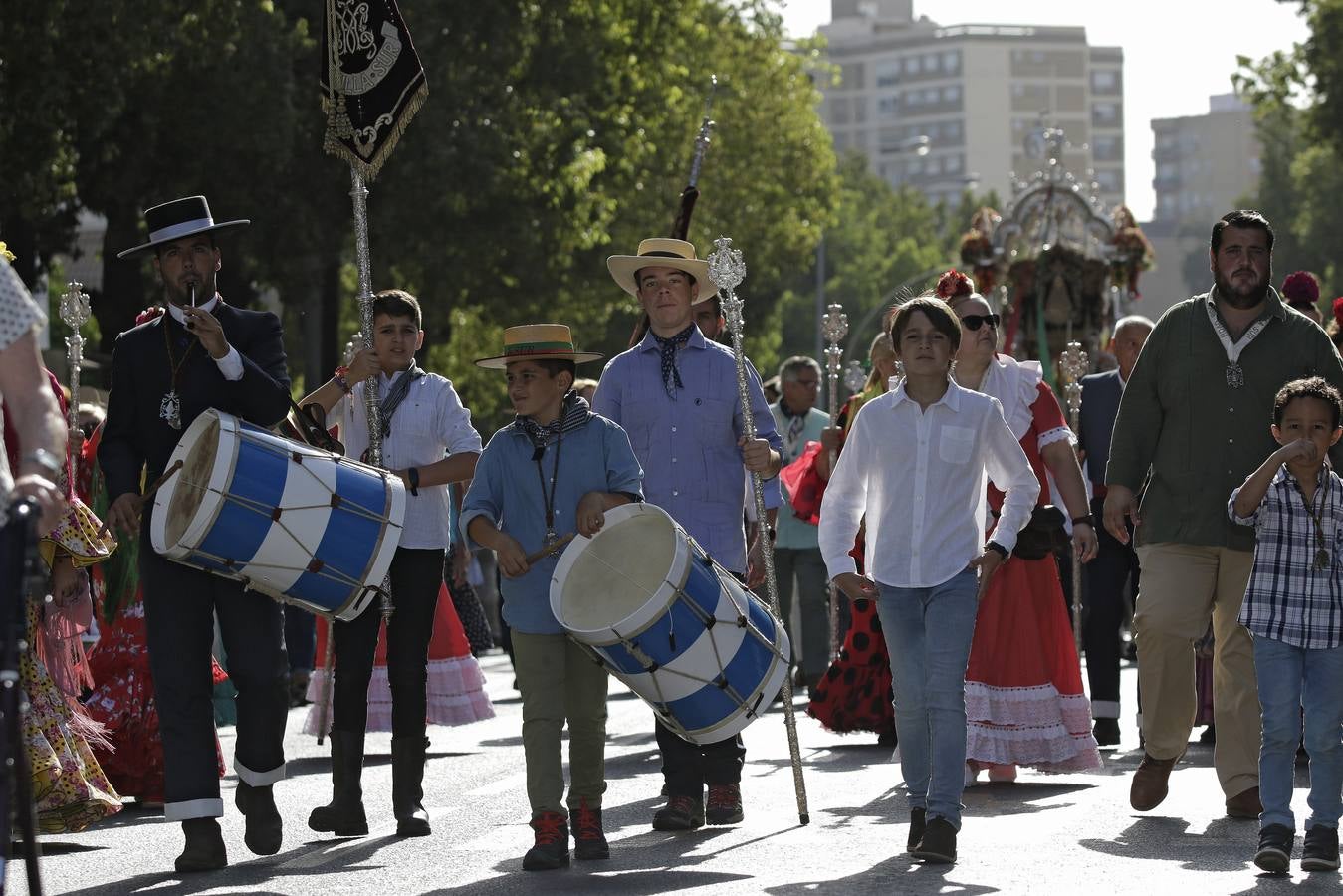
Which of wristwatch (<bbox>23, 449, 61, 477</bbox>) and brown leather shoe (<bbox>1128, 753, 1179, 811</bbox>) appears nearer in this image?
wristwatch (<bbox>23, 449, 61, 477</bbox>)

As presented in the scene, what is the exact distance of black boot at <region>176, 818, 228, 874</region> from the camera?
9078mm

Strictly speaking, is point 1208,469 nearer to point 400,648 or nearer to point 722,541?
point 722,541

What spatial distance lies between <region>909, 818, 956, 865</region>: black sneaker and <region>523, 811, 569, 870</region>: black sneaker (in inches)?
46.3

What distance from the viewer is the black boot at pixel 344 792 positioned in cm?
1002

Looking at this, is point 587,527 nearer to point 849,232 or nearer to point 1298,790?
point 1298,790

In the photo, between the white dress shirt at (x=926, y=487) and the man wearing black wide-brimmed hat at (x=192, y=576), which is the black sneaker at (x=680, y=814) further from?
the man wearing black wide-brimmed hat at (x=192, y=576)

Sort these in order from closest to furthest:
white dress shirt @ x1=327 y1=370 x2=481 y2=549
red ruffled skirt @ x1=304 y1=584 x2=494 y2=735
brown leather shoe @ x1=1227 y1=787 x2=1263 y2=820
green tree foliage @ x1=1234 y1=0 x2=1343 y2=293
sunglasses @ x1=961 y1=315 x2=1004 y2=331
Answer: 1. brown leather shoe @ x1=1227 y1=787 x2=1263 y2=820
2. white dress shirt @ x1=327 y1=370 x2=481 y2=549
3. sunglasses @ x1=961 y1=315 x2=1004 y2=331
4. red ruffled skirt @ x1=304 y1=584 x2=494 y2=735
5. green tree foliage @ x1=1234 y1=0 x2=1343 y2=293

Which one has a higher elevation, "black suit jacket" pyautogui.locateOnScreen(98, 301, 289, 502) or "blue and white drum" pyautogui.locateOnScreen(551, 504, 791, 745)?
"black suit jacket" pyautogui.locateOnScreen(98, 301, 289, 502)

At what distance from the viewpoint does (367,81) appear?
11.7 m

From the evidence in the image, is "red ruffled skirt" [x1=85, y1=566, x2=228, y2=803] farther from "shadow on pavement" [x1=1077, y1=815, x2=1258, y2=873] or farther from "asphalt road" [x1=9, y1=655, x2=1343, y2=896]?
"shadow on pavement" [x1=1077, y1=815, x2=1258, y2=873]

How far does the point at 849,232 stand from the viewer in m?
112

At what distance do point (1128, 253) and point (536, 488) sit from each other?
22778mm

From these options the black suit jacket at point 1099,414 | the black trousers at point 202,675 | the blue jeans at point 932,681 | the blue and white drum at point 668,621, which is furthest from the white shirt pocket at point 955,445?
the black suit jacket at point 1099,414

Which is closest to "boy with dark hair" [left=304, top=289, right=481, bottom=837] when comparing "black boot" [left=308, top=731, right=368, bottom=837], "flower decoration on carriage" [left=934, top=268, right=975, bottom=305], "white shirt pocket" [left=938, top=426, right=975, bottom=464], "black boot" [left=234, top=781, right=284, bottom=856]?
Result: "black boot" [left=308, top=731, right=368, bottom=837]
